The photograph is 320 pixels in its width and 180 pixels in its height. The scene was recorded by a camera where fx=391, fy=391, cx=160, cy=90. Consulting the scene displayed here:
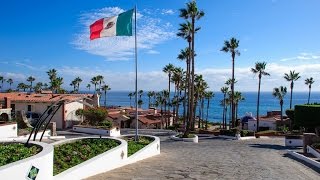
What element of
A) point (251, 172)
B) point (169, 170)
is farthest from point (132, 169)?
point (251, 172)

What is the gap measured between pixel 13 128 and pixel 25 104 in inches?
924

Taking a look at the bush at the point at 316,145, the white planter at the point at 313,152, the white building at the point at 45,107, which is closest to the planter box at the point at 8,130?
the white building at the point at 45,107

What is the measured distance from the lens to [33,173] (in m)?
11.1

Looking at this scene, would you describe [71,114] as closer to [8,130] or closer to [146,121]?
[8,130]

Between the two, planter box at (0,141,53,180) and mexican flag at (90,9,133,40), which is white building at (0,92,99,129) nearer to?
mexican flag at (90,9,133,40)

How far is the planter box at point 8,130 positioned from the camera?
28156 mm

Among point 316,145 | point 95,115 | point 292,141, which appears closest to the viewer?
point 316,145

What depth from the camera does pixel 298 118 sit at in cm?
4475

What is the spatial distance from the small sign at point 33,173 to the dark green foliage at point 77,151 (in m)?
2.02

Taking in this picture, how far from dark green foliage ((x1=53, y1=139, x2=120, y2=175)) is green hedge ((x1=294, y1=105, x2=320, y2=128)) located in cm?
2901

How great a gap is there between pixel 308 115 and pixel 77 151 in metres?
32.8

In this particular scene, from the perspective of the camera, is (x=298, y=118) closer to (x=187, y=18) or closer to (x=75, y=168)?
(x=187, y=18)

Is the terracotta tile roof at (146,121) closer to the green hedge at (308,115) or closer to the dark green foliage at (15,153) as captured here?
the green hedge at (308,115)

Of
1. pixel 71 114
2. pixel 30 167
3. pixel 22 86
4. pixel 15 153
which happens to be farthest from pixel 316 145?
pixel 22 86
